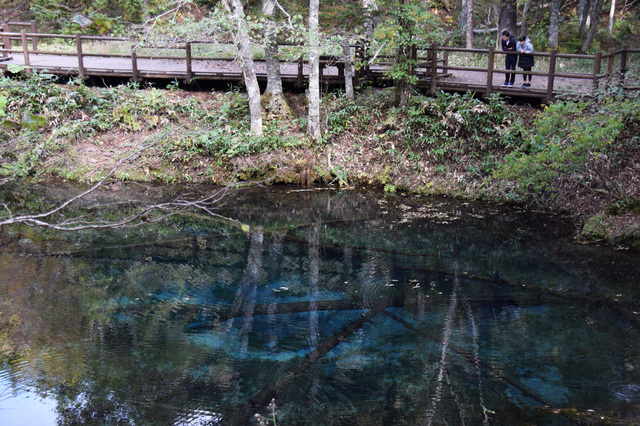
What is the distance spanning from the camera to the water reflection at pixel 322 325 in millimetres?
5637

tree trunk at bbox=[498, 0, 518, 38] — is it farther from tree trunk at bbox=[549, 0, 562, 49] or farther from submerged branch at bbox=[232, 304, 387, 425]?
submerged branch at bbox=[232, 304, 387, 425]

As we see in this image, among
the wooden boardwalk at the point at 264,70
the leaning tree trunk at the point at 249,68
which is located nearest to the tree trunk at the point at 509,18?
the wooden boardwalk at the point at 264,70

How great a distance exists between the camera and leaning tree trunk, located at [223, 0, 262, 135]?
13.2m

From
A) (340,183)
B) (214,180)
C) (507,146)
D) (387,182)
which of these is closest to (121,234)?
(214,180)

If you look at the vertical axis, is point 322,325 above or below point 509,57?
below

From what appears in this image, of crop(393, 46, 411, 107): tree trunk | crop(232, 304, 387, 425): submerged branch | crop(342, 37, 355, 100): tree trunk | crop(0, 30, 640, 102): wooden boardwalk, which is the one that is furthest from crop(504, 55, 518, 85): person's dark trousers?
crop(232, 304, 387, 425): submerged branch

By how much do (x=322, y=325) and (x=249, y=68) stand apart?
9.10m

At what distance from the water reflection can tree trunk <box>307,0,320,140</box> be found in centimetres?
401

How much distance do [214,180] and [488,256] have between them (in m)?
8.00

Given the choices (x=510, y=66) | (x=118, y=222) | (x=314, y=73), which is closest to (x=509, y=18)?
(x=510, y=66)

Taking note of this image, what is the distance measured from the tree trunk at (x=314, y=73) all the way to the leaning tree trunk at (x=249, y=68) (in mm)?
1490

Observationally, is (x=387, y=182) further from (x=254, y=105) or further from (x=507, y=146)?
(x=254, y=105)

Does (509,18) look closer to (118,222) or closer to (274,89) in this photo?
(274,89)

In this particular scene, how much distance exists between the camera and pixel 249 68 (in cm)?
1412
